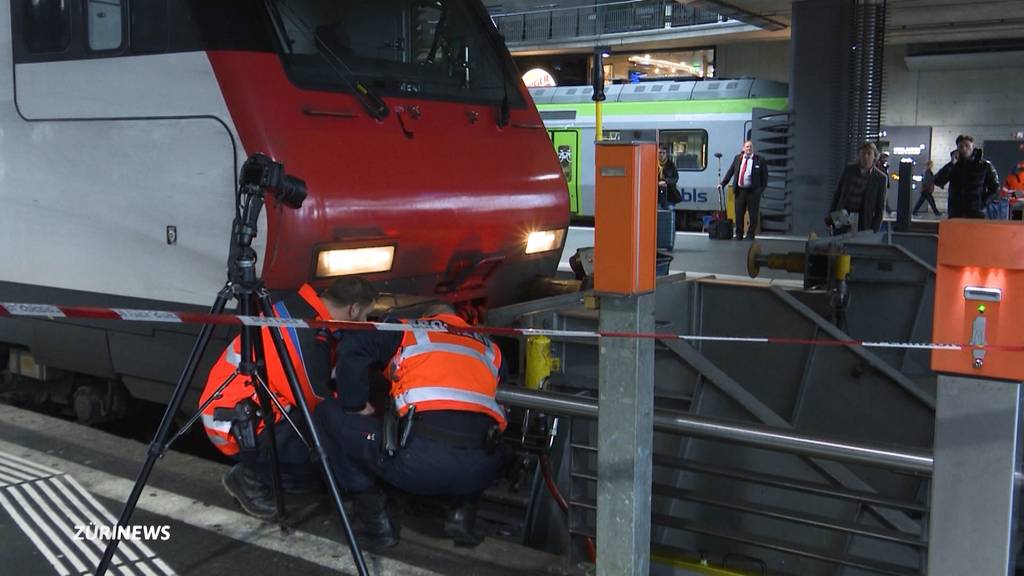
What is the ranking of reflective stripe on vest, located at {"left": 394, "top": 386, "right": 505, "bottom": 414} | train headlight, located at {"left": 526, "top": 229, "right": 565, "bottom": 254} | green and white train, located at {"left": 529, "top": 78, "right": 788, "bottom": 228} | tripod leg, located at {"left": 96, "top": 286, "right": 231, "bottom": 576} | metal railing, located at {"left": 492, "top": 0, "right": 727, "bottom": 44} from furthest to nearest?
1. metal railing, located at {"left": 492, "top": 0, "right": 727, "bottom": 44}
2. green and white train, located at {"left": 529, "top": 78, "right": 788, "bottom": 228}
3. train headlight, located at {"left": 526, "top": 229, "right": 565, "bottom": 254}
4. reflective stripe on vest, located at {"left": 394, "top": 386, "right": 505, "bottom": 414}
5. tripod leg, located at {"left": 96, "top": 286, "right": 231, "bottom": 576}

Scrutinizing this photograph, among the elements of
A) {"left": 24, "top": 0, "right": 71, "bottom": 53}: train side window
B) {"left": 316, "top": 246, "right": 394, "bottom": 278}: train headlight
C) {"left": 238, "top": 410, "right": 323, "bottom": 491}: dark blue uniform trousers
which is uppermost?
{"left": 24, "top": 0, "right": 71, "bottom": 53}: train side window

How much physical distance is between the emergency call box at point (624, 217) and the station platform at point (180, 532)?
1.45 m

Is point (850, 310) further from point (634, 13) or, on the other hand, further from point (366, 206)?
point (634, 13)

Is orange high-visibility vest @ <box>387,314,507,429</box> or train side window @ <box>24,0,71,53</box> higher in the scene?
train side window @ <box>24,0,71,53</box>

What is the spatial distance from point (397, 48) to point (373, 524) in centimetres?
277

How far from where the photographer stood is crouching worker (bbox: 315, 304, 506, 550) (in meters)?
3.97

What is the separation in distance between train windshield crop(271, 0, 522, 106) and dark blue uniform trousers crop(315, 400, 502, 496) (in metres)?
1.78

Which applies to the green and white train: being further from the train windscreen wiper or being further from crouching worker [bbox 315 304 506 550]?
crouching worker [bbox 315 304 506 550]

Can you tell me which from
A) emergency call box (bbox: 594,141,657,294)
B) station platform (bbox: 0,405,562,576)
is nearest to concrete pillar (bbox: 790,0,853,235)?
station platform (bbox: 0,405,562,576)

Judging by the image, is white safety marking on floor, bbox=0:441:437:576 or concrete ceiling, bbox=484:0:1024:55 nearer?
white safety marking on floor, bbox=0:441:437:576

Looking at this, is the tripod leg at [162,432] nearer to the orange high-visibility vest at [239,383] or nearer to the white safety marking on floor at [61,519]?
the white safety marking on floor at [61,519]

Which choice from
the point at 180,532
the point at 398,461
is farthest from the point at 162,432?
the point at 398,461

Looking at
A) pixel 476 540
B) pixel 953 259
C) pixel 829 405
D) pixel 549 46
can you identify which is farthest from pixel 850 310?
pixel 549 46

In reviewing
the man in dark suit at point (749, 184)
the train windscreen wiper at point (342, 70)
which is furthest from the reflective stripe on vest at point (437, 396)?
the man in dark suit at point (749, 184)
